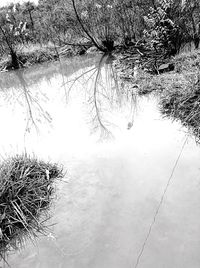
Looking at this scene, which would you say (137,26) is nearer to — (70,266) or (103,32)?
(103,32)

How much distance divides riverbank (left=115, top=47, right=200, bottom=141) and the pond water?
0.20 metres

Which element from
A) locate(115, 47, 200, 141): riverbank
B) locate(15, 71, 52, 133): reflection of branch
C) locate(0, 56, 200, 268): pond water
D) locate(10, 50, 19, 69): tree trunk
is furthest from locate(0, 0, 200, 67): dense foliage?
locate(15, 71, 52, 133): reflection of branch

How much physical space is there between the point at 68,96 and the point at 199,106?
3.42m

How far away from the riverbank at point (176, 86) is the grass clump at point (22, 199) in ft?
6.58

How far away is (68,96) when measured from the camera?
6379 millimetres

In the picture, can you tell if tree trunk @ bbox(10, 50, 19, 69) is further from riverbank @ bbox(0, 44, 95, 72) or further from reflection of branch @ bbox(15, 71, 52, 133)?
reflection of branch @ bbox(15, 71, 52, 133)

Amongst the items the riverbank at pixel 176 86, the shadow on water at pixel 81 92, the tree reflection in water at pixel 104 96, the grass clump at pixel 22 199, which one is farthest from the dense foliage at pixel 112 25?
the grass clump at pixel 22 199

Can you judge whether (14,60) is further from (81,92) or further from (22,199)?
(22,199)

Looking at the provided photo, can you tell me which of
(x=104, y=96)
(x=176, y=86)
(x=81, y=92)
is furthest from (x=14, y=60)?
(x=176, y=86)

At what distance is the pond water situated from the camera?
209cm

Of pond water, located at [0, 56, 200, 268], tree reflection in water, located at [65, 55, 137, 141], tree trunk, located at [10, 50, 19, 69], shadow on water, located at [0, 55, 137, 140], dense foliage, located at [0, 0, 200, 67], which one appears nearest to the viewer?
pond water, located at [0, 56, 200, 268]

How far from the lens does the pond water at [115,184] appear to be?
6.86ft

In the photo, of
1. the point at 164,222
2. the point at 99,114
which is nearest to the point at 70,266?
the point at 164,222

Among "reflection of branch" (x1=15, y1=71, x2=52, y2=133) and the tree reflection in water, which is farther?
"reflection of branch" (x1=15, y1=71, x2=52, y2=133)
